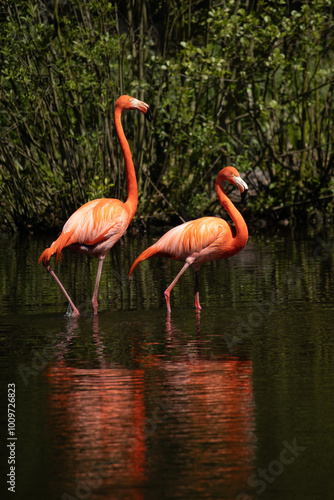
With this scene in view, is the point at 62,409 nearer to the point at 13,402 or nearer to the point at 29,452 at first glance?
the point at 13,402

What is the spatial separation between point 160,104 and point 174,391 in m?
9.47

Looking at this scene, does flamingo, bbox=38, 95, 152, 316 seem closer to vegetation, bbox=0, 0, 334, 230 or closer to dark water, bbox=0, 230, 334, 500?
dark water, bbox=0, 230, 334, 500

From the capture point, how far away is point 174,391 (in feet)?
14.8

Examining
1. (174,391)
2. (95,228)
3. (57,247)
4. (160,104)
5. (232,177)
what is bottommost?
(174,391)

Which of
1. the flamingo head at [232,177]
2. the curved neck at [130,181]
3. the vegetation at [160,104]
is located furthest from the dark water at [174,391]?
the vegetation at [160,104]

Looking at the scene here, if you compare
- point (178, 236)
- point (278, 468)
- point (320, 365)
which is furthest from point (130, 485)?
point (178, 236)

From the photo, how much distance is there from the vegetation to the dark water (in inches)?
195

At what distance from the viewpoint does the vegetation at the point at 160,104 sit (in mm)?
12445

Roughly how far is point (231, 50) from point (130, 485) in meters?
10.2

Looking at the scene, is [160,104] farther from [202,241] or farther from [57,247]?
[57,247]

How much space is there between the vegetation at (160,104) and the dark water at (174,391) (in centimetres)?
495

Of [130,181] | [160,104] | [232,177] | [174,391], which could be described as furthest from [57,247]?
[160,104]

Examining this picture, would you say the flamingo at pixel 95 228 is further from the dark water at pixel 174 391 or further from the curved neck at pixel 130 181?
the dark water at pixel 174 391

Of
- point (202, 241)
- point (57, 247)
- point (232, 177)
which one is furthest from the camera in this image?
point (232, 177)
